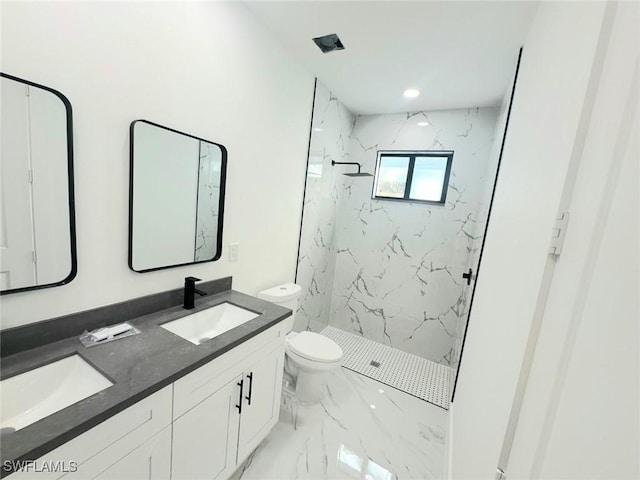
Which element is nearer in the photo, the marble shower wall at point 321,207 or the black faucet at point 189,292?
the black faucet at point 189,292

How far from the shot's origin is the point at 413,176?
2979 millimetres

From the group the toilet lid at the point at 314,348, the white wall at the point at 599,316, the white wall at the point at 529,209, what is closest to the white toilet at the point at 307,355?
the toilet lid at the point at 314,348

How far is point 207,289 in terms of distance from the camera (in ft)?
5.66

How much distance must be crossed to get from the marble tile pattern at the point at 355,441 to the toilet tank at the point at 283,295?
2.36 feet

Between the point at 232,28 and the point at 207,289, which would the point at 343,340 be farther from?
the point at 232,28

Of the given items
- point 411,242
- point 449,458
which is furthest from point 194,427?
point 411,242

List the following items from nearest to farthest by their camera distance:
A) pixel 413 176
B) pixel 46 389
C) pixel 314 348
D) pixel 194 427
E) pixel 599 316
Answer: pixel 599 316 → pixel 46 389 → pixel 194 427 → pixel 314 348 → pixel 413 176

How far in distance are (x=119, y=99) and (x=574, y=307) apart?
1.66 meters

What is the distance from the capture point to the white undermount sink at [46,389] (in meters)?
0.88

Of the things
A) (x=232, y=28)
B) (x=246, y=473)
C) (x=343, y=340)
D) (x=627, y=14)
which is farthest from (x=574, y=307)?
(x=343, y=340)

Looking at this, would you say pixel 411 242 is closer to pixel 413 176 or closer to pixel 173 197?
pixel 413 176

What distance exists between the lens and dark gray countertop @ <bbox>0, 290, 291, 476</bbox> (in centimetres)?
69

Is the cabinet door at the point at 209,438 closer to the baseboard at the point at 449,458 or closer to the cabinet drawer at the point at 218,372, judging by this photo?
the cabinet drawer at the point at 218,372

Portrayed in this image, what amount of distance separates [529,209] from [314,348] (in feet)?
5.56
